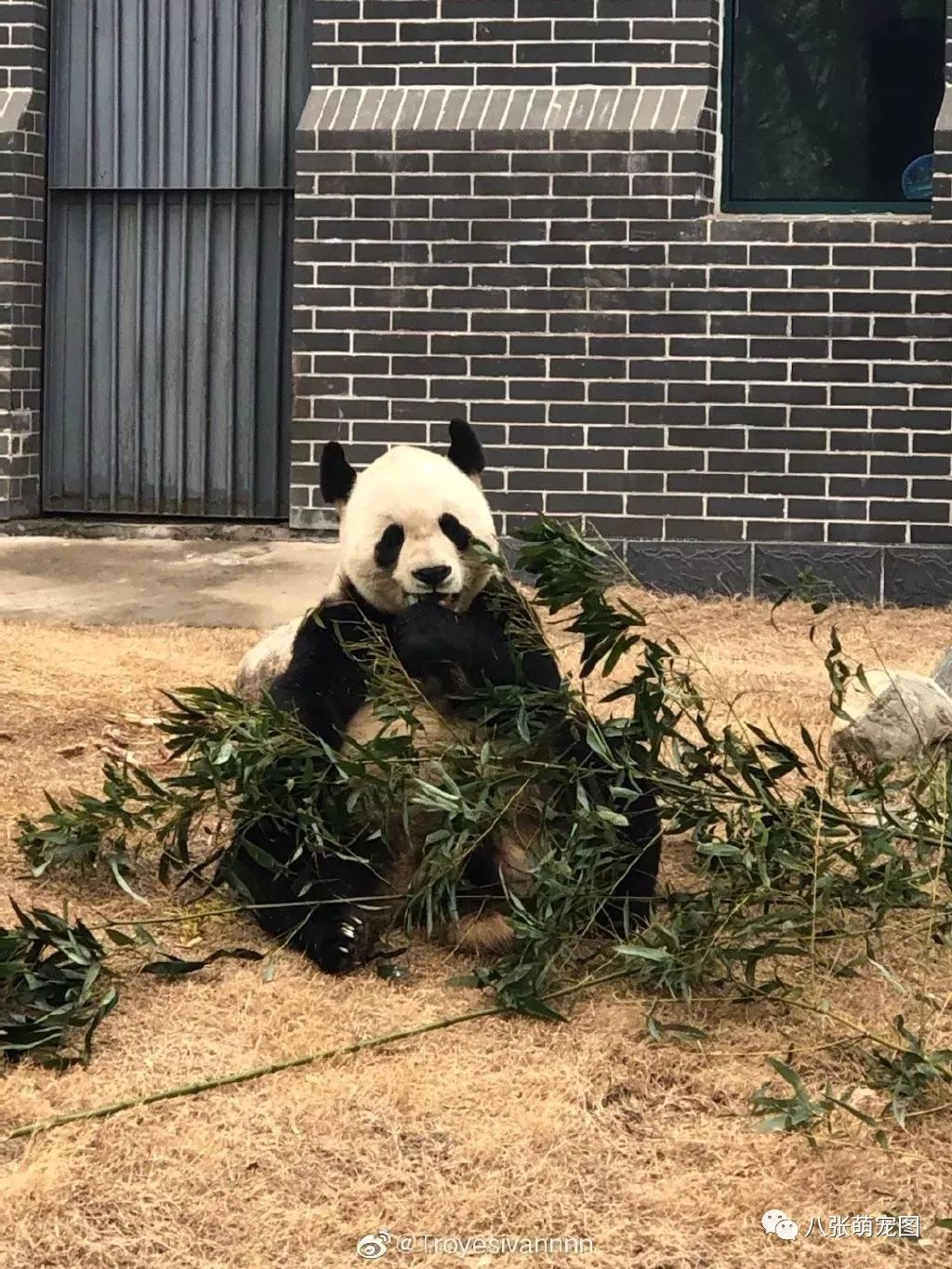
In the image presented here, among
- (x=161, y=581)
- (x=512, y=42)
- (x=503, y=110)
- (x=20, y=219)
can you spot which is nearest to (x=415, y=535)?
(x=161, y=581)

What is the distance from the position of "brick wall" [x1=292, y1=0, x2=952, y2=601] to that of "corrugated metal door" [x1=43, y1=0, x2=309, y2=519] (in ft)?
2.55

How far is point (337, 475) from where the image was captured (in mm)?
Result: 5270

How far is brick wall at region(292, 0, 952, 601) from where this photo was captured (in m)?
10.6

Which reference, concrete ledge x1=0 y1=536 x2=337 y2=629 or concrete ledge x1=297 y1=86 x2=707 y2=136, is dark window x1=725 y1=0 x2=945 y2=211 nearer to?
concrete ledge x1=297 y1=86 x2=707 y2=136

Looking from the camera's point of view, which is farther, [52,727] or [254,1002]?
[52,727]

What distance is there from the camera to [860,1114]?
377 centimetres

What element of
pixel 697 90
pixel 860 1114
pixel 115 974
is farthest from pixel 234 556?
pixel 860 1114

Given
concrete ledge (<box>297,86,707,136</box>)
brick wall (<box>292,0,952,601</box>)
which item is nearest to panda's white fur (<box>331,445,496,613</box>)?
brick wall (<box>292,0,952,601</box>)

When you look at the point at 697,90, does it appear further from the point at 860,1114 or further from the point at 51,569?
the point at 860,1114

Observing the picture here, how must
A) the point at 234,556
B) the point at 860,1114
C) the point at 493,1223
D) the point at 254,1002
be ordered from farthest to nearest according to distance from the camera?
the point at 234,556 → the point at 254,1002 → the point at 860,1114 → the point at 493,1223

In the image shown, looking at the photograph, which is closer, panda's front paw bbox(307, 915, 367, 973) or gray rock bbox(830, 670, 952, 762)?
panda's front paw bbox(307, 915, 367, 973)

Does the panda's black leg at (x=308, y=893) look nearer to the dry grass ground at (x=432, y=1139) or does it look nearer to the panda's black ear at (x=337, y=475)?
the dry grass ground at (x=432, y=1139)

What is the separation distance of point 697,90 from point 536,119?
889 millimetres

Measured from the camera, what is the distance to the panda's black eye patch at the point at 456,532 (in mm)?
4914
